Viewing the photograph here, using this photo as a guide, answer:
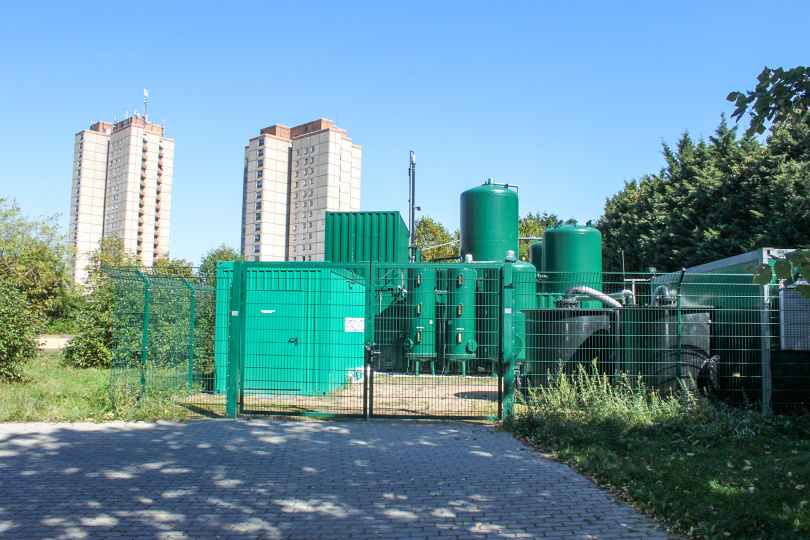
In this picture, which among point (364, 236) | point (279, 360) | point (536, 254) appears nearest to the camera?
point (279, 360)

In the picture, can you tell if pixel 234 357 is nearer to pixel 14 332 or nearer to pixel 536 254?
pixel 14 332

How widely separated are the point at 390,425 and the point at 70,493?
402 centimetres

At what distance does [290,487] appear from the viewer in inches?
210

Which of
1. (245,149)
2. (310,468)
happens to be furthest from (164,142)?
(310,468)

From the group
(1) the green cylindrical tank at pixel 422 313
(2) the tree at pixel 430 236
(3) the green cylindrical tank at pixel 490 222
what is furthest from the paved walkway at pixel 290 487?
(2) the tree at pixel 430 236

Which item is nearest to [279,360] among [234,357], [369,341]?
[234,357]

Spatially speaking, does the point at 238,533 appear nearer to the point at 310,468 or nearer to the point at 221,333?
the point at 310,468

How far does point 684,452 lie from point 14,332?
10602 millimetres

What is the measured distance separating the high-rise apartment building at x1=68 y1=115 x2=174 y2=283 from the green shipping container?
4049 inches

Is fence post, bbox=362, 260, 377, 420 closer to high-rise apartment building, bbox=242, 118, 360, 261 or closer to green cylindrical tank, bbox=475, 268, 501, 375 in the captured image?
green cylindrical tank, bbox=475, 268, 501, 375

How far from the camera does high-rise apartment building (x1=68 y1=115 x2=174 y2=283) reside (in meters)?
111

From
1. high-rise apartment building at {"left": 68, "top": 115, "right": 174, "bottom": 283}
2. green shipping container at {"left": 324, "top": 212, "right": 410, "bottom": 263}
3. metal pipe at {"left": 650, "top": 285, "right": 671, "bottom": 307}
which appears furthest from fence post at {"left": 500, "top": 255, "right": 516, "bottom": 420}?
high-rise apartment building at {"left": 68, "top": 115, "right": 174, "bottom": 283}

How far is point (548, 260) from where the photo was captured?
17.3 metres

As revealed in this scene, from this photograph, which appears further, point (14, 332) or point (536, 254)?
point (536, 254)
